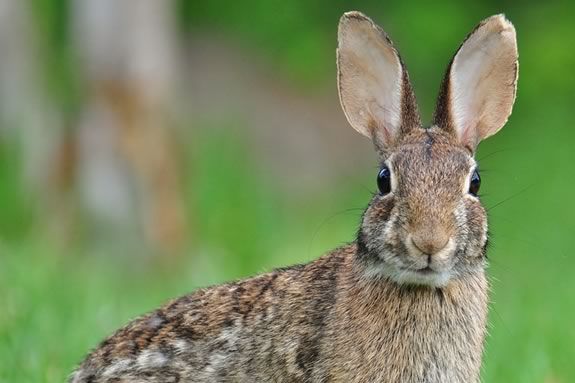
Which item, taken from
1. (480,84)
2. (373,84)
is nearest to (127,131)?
(373,84)

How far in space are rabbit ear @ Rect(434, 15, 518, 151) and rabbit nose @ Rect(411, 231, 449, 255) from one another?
0.84 metres

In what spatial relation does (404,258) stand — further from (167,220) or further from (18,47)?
(18,47)

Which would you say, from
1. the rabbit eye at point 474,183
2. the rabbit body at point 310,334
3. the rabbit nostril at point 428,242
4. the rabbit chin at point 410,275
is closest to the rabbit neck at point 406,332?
the rabbit body at point 310,334

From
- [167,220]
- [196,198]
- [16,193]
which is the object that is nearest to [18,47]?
[16,193]

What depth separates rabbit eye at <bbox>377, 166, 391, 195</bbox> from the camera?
5969mm

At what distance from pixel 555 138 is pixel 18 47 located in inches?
270

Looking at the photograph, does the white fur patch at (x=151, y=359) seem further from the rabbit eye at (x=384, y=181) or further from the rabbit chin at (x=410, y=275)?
the rabbit eye at (x=384, y=181)

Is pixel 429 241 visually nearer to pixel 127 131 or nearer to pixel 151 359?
pixel 151 359

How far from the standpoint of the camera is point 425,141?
6125 mm

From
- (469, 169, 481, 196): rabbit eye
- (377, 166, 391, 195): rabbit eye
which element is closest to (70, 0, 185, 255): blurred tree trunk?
(377, 166, 391, 195): rabbit eye

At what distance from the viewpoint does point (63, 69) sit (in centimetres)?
1934

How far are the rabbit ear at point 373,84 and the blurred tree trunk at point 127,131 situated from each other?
7035mm

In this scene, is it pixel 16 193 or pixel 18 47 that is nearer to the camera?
pixel 16 193

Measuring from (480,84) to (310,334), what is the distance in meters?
1.34
